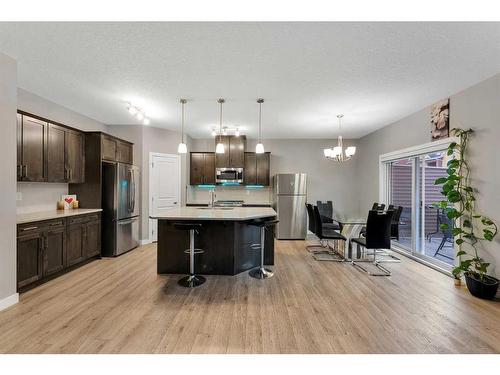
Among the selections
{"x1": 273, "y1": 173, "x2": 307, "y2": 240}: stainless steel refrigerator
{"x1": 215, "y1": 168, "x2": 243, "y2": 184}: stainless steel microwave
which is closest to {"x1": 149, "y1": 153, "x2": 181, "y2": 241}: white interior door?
{"x1": 215, "y1": 168, "x2": 243, "y2": 184}: stainless steel microwave

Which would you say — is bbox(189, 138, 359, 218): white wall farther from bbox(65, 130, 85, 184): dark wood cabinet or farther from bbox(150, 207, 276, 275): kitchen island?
bbox(150, 207, 276, 275): kitchen island

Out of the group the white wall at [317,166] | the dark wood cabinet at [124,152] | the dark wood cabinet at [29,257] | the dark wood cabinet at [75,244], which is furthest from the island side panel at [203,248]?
the white wall at [317,166]

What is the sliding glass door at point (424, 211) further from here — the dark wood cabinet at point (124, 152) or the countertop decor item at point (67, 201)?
the countertop decor item at point (67, 201)

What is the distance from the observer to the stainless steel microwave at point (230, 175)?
6246 mm

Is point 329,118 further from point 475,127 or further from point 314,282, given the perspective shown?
point 314,282

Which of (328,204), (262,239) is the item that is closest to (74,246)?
(262,239)

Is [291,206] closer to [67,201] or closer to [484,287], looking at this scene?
[484,287]

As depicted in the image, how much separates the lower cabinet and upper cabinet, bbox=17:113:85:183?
0.69 m

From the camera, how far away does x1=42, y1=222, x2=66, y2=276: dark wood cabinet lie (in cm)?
316

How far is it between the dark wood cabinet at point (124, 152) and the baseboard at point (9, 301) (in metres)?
2.68

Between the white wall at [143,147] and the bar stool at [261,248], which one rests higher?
the white wall at [143,147]

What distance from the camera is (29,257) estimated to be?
2922mm

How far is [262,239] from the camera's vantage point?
11.6 feet
